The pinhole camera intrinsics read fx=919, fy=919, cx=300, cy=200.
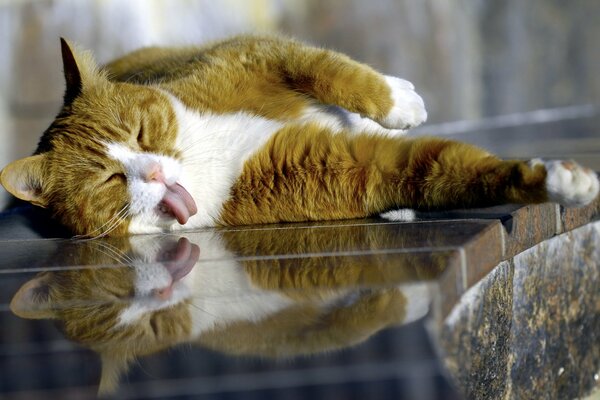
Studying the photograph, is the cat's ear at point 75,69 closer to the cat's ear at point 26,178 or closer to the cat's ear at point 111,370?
the cat's ear at point 26,178

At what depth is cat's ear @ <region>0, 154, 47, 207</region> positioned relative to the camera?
9.33 ft

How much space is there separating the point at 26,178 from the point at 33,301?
1.01 meters

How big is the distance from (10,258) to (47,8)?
435 centimetres

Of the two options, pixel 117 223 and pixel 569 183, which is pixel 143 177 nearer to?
pixel 117 223

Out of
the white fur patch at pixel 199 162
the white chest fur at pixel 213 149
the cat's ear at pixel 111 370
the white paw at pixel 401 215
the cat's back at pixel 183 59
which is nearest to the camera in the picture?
the cat's ear at pixel 111 370

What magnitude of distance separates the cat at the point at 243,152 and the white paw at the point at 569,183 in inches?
7.7

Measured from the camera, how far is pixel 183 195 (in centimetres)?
282

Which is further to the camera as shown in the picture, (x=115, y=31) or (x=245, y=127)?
(x=115, y=31)

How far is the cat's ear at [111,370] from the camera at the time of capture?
1.41 m

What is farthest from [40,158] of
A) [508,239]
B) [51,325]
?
[508,239]

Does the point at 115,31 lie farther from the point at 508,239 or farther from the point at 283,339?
the point at 283,339

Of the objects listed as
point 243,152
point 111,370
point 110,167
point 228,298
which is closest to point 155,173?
point 110,167

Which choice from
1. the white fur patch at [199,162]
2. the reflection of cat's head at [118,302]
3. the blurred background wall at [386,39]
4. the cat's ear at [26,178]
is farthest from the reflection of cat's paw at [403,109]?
the blurred background wall at [386,39]

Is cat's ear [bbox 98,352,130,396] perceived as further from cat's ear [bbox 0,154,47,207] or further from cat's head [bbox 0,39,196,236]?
cat's ear [bbox 0,154,47,207]
